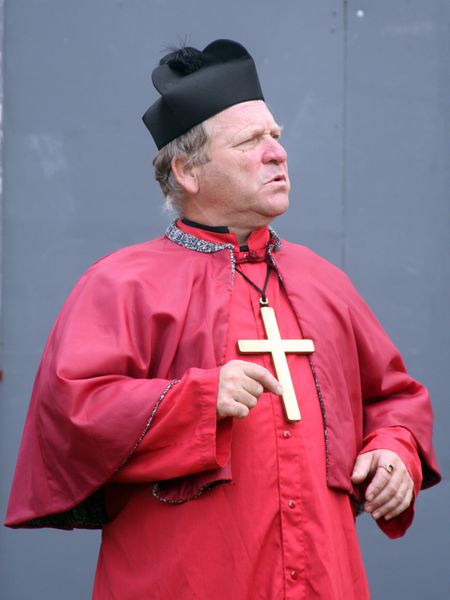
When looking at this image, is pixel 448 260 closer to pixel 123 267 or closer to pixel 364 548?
pixel 364 548

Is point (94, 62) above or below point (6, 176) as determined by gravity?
above

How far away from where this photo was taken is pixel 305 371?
2.80m

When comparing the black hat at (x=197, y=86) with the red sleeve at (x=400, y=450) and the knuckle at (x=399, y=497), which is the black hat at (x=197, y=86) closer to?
the red sleeve at (x=400, y=450)

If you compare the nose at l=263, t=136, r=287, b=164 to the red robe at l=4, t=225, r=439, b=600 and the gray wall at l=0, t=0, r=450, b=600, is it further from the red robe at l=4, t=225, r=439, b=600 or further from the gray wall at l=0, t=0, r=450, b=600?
the gray wall at l=0, t=0, r=450, b=600

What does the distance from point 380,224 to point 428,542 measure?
1.17 meters

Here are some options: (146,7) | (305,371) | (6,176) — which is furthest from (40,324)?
(305,371)

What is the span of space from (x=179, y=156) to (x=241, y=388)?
81 centimetres

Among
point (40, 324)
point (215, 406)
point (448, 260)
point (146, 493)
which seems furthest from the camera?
point (448, 260)

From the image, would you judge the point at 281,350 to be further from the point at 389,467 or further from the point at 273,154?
the point at 273,154

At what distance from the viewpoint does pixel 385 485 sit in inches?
107

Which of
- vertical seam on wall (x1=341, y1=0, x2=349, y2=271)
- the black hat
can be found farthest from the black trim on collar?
vertical seam on wall (x1=341, y1=0, x2=349, y2=271)

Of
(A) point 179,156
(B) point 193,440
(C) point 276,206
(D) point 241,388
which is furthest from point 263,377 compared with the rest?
(A) point 179,156

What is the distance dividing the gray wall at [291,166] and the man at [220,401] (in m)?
0.99

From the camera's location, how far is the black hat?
2.98 m
